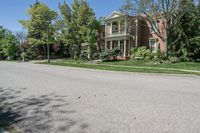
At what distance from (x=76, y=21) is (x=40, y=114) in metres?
37.3

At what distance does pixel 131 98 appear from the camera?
7.66m

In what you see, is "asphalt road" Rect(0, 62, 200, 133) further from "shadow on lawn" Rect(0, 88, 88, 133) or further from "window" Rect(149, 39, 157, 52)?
"window" Rect(149, 39, 157, 52)

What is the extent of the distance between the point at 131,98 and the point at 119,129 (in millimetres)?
2986

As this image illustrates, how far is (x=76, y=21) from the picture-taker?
42094mm

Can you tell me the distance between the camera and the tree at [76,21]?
41225mm

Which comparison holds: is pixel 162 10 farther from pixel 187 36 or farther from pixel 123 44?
pixel 123 44

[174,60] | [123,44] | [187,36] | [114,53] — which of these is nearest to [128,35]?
[123,44]

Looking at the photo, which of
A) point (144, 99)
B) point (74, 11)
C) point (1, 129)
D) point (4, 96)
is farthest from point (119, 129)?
point (74, 11)

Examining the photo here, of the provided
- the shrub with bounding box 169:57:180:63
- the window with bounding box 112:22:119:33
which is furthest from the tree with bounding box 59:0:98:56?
the shrub with bounding box 169:57:180:63

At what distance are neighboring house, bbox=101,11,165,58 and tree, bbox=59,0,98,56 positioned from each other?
3582mm

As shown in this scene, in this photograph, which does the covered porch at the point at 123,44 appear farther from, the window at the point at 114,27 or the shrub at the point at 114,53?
the shrub at the point at 114,53

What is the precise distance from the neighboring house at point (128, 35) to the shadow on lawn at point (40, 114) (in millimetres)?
26920

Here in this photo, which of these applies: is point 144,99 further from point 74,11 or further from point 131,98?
point 74,11

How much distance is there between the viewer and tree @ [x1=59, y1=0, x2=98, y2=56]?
135 feet
